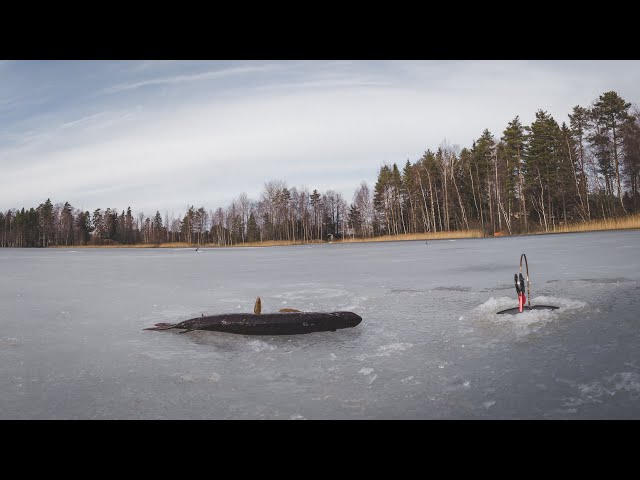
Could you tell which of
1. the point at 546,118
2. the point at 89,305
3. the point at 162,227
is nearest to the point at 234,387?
the point at 89,305

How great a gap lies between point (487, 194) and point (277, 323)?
5519cm

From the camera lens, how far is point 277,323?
21.6 feet

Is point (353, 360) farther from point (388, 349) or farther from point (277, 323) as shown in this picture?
point (277, 323)

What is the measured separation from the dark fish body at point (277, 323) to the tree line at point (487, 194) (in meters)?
41.6

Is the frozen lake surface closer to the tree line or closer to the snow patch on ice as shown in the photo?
the snow patch on ice

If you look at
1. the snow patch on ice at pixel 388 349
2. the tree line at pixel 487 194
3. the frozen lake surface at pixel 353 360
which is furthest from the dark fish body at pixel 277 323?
the tree line at pixel 487 194

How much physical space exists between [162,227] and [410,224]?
8260 cm

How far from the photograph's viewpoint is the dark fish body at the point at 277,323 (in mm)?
6547

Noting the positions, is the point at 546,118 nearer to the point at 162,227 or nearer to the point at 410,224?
the point at 410,224

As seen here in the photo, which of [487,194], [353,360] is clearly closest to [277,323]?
[353,360]

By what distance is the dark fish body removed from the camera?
6.55 meters

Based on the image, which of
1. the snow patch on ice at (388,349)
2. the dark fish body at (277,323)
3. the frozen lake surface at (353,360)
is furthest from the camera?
the dark fish body at (277,323)

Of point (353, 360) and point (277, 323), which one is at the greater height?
point (277, 323)

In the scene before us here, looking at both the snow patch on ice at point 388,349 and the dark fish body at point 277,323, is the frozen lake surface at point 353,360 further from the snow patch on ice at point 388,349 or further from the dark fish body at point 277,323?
the dark fish body at point 277,323
